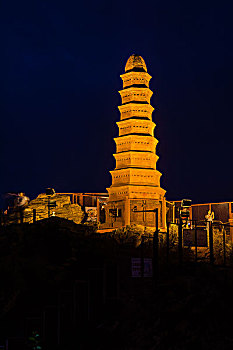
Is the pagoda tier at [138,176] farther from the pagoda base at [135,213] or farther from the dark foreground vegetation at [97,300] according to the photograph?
the dark foreground vegetation at [97,300]

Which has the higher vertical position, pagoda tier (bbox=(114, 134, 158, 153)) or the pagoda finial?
the pagoda finial

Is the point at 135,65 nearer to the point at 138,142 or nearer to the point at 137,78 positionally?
the point at 137,78

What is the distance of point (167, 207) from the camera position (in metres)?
36.7

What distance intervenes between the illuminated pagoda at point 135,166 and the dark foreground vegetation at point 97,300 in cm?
1537

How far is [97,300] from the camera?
51.0 ft

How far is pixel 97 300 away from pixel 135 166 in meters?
19.8

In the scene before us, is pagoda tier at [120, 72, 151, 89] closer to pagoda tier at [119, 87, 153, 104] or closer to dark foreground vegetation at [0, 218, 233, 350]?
pagoda tier at [119, 87, 153, 104]

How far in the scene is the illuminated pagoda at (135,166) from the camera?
3341 centimetres

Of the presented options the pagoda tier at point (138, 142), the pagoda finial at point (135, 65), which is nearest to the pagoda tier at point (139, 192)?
the pagoda tier at point (138, 142)

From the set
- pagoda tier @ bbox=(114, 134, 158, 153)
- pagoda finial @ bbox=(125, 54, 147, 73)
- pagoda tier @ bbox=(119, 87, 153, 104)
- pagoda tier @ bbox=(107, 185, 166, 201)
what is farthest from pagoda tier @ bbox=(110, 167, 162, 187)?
pagoda finial @ bbox=(125, 54, 147, 73)

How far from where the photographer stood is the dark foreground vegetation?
1377 centimetres

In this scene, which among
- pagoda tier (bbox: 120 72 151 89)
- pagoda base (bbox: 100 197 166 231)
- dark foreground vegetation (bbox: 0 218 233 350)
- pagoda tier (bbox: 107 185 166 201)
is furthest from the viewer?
pagoda tier (bbox: 120 72 151 89)

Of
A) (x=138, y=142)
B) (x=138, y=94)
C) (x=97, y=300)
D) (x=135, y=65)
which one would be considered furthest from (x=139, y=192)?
(x=97, y=300)

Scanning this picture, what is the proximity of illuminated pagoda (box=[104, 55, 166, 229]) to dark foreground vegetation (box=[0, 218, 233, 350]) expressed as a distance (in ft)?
50.4
